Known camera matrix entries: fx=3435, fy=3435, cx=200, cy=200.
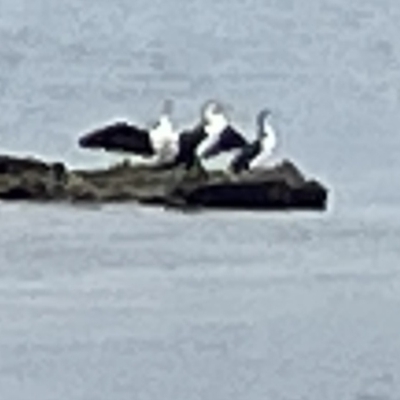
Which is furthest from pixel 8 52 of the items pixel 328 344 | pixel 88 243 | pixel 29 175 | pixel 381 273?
pixel 328 344

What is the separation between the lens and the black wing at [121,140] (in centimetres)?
3550

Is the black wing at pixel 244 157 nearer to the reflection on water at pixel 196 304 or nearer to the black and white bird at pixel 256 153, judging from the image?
the black and white bird at pixel 256 153

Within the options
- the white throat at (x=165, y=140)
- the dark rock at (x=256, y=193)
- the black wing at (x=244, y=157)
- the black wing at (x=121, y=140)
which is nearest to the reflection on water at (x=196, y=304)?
the dark rock at (x=256, y=193)

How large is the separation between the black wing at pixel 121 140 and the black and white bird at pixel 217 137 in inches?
22.6

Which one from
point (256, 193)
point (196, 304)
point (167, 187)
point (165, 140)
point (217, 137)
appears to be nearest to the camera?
point (196, 304)

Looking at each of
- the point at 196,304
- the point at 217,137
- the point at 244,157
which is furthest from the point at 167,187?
the point at 196,304

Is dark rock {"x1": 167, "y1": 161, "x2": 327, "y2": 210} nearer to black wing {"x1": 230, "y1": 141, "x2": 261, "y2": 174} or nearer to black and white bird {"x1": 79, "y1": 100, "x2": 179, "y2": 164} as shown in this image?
black wing {"x1": 230, "y1": 141, "x2": 261, "y2": 174}

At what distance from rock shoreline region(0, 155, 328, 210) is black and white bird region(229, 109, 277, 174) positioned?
121mm

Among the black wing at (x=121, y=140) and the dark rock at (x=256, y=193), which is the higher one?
the black wing at (x=121, y=140)

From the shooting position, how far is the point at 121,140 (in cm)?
3584

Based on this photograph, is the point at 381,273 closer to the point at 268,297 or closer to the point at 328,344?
the point at 268,297

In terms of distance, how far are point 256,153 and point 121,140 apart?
1757 millimetres

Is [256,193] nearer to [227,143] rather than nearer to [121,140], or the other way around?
[227,143]

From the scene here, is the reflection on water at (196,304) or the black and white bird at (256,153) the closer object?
the reflection on water at (196,304)
